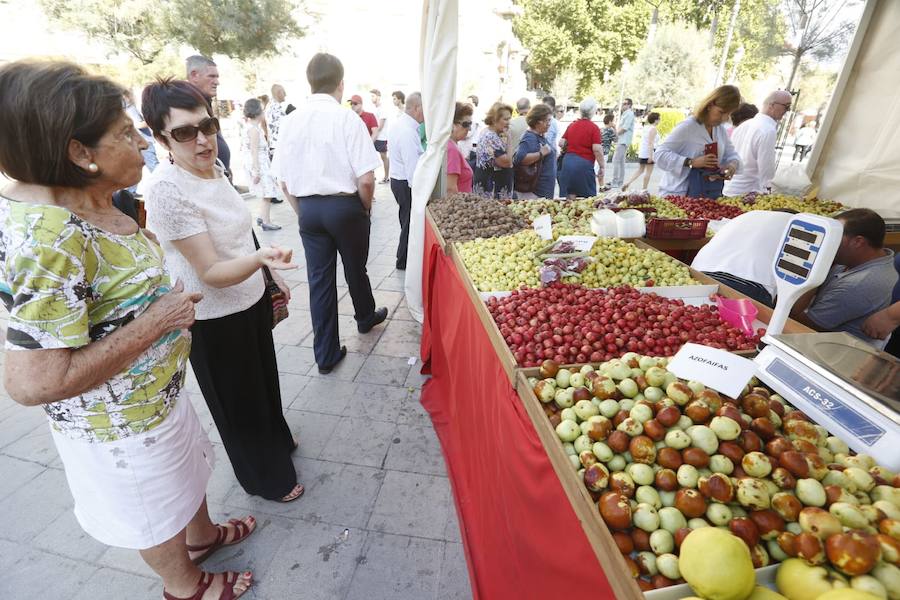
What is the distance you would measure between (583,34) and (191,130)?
42530mm

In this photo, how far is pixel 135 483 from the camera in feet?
4.85

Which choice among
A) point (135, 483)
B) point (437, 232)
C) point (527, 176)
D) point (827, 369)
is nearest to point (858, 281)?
point (827, 369)

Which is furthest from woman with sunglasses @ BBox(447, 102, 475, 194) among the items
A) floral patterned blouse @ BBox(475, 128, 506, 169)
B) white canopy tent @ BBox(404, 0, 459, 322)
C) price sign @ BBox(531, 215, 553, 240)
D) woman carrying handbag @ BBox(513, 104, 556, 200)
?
price sign @ BBox(531, 215, 553, 240)

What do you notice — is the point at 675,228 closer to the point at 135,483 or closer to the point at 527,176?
the point at 527,176

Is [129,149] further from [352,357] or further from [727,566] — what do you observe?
[352,357]

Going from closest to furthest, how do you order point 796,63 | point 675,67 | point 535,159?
point 535,159, point 796,63, point 675,67

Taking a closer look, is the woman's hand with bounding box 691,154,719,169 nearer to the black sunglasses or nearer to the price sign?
the price sign

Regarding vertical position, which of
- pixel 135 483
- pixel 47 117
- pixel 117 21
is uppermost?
pixel 117 21

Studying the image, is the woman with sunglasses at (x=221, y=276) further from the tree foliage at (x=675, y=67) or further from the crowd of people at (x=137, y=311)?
the tree foliage at (x=675, y=67)

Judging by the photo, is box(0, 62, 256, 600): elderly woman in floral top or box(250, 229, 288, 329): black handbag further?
box(250, 229, 288, 329): black handbag

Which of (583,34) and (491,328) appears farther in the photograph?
(583,34)

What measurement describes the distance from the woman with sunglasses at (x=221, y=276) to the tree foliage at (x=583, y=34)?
41.3 m

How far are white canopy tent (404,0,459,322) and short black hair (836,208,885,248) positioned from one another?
117 inches

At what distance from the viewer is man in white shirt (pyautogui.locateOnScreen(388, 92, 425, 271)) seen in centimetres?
549
